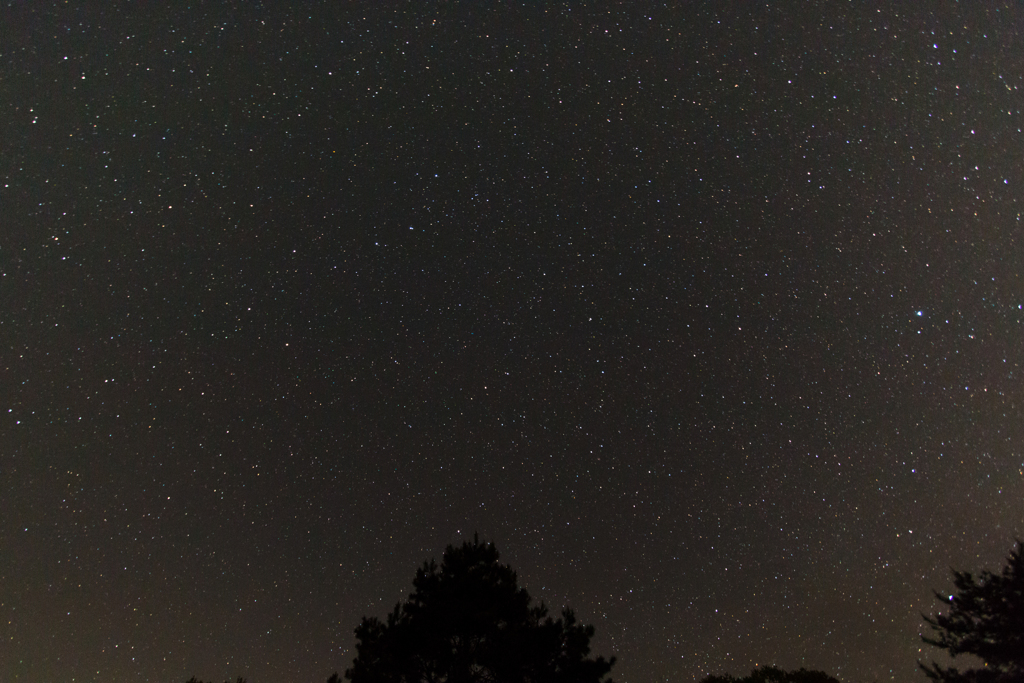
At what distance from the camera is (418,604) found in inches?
488

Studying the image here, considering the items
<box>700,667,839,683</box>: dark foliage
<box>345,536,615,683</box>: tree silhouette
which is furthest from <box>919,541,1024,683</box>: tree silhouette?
<box>345,536,615,683</box>: tree silhouette

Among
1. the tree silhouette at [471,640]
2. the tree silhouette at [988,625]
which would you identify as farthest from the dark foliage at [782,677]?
the tree silhouette at [471,640]

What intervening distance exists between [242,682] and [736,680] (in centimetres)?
1752

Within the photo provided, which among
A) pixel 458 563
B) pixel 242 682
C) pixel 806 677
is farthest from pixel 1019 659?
pixel 242 682

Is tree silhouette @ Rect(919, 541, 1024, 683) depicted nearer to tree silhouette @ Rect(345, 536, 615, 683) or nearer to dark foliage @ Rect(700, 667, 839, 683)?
dark foliage @ Rect(700, 667, 839, 683)

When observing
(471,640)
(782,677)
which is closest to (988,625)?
(782,677)

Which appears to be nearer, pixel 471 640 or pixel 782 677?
pixel 471 640

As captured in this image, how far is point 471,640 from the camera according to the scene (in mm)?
11914

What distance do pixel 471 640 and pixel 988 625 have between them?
A: 1571cm

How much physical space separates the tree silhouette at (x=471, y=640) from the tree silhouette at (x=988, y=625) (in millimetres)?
12243

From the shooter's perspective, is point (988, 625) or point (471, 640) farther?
point (988, 625)

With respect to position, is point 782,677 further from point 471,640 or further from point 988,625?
point 471,640

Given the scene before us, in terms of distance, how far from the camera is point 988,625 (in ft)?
56.9

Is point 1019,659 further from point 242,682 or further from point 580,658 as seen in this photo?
point 242,682
